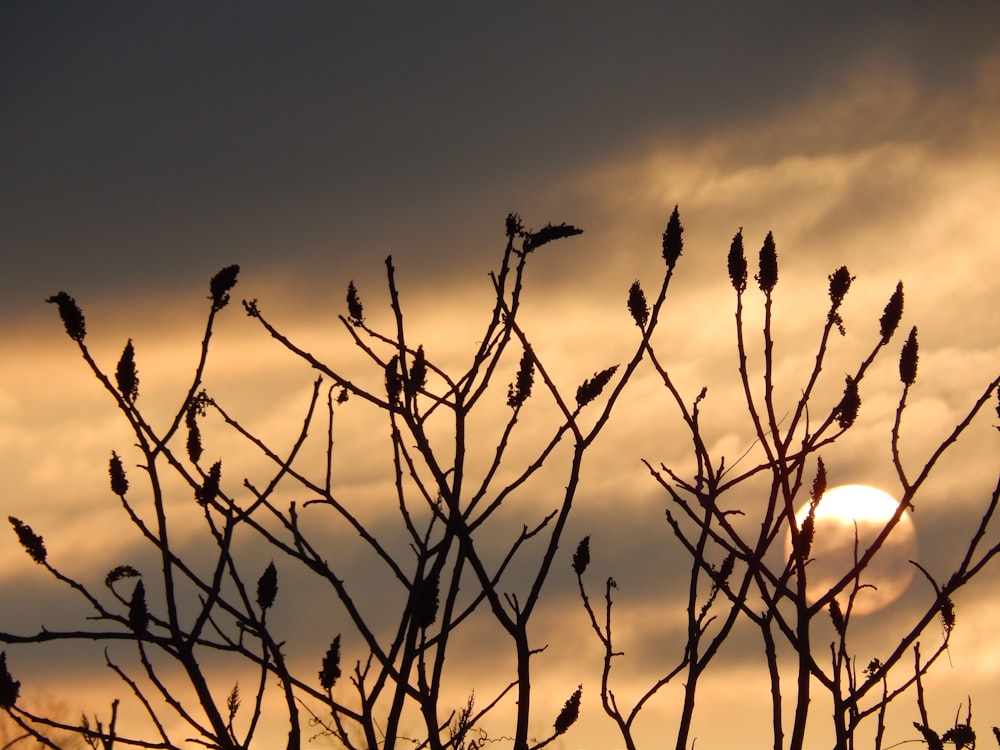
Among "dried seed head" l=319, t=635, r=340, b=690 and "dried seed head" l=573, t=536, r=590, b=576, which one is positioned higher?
"dried seed head" l=573, t=536, r=590, b=576

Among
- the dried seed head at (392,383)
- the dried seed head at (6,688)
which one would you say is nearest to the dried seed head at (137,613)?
the dried seed head at (6,688)

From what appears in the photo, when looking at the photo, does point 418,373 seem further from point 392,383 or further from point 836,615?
point 836,615

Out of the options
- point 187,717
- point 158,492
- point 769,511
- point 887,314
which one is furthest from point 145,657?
point 887,314

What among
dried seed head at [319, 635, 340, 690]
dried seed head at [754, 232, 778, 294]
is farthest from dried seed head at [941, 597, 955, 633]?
dried seed head at [319, 635, 340, 690]

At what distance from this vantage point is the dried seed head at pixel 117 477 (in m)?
4.47

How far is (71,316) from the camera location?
4.03 metres

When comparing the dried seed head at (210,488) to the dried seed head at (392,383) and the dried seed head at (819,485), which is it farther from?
the dried seed head at (819,485)

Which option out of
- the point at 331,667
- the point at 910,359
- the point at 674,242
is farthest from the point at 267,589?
the point at 910,359

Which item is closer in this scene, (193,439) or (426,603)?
(426,603)

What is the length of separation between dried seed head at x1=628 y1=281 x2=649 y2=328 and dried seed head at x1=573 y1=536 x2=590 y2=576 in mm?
984

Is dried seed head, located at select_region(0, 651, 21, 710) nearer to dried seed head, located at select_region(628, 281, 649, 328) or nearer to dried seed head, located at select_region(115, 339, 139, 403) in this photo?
dried seed head, located at select_region(115, 339, 139, 403)

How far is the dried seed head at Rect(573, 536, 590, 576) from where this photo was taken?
16.3 ft

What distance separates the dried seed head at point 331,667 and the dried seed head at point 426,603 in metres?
0.45

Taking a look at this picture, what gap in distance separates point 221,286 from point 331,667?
1463 millimetres
